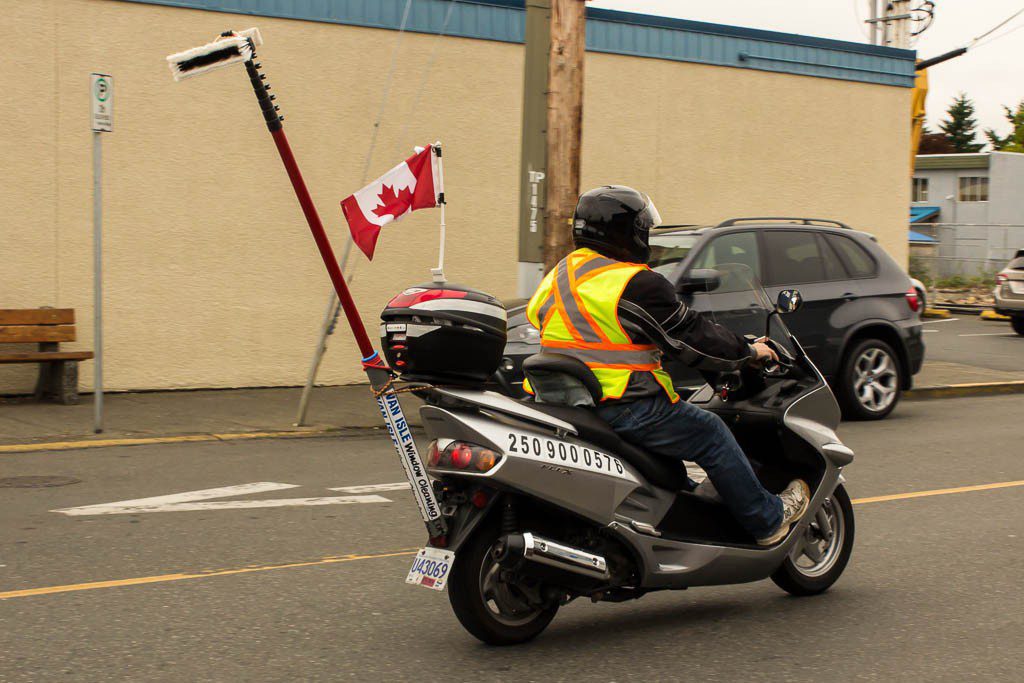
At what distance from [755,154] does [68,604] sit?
14224mm

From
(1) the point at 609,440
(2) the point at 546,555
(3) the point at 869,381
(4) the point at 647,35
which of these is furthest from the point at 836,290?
(2) the point at 546,555

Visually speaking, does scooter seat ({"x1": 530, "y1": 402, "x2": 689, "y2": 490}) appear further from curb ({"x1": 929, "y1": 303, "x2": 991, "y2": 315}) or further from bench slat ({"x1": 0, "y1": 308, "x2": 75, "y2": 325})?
curb ({"x1": 929, "y1": 303, "x2": 991, "y2": 315})

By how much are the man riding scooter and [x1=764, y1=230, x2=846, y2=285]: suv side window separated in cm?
701

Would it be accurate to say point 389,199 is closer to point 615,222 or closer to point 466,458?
point 615,222

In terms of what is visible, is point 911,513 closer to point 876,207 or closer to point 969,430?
point 969,430

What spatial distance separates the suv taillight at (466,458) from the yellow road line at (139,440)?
6.15 m

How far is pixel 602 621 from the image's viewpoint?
5.14 metres

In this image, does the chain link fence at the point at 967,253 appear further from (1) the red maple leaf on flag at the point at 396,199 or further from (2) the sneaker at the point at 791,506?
(2) the sneaker at the point at 791,506

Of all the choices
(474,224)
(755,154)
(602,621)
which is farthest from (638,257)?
(755,154)

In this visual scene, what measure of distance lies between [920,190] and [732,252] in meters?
44.4

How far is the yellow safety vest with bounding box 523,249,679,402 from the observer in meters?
4.59

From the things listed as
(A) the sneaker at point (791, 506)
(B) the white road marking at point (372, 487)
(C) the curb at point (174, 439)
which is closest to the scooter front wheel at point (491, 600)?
(A) the sneaker at point (791, 506)

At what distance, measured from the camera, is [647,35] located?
1656cm

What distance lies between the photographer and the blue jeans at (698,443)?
4.66 meters
